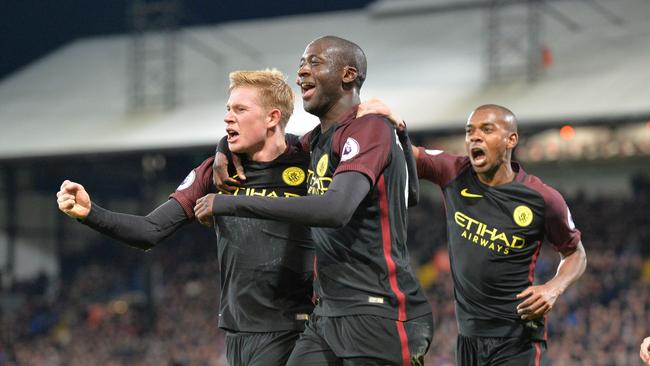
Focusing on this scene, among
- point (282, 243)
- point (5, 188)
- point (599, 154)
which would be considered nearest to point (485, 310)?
point (282, 243)

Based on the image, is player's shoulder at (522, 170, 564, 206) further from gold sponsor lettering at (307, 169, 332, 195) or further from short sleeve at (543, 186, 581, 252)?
gold sponsor lettering at (307, 169, 332, 195)

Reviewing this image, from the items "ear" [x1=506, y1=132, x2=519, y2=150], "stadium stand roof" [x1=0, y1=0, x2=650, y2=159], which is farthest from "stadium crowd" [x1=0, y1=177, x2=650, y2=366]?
"ear" [x1=506, y1=132, x2=519, y2=150]

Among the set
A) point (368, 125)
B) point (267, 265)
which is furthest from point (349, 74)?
point (267, 265)

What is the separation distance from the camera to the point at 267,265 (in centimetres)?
532

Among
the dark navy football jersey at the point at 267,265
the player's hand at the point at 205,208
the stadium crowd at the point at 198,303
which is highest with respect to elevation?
the player's hand at the point at 205,208

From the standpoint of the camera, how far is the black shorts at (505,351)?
6.07m

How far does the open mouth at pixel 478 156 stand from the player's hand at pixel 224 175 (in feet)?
5.02

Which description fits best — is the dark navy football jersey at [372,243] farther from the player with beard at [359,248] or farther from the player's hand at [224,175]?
the player's hand at [224,175]

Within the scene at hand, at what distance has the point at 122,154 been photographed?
72.1ft

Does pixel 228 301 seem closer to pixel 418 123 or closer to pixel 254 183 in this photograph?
pixel 254 183

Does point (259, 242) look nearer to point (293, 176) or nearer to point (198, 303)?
point (293, 176)

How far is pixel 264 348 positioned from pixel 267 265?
1.35 ft

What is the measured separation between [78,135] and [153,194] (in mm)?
2249

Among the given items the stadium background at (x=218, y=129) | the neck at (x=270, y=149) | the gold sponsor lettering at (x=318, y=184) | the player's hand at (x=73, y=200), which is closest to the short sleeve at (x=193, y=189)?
the neck at (x=270, y=149)
